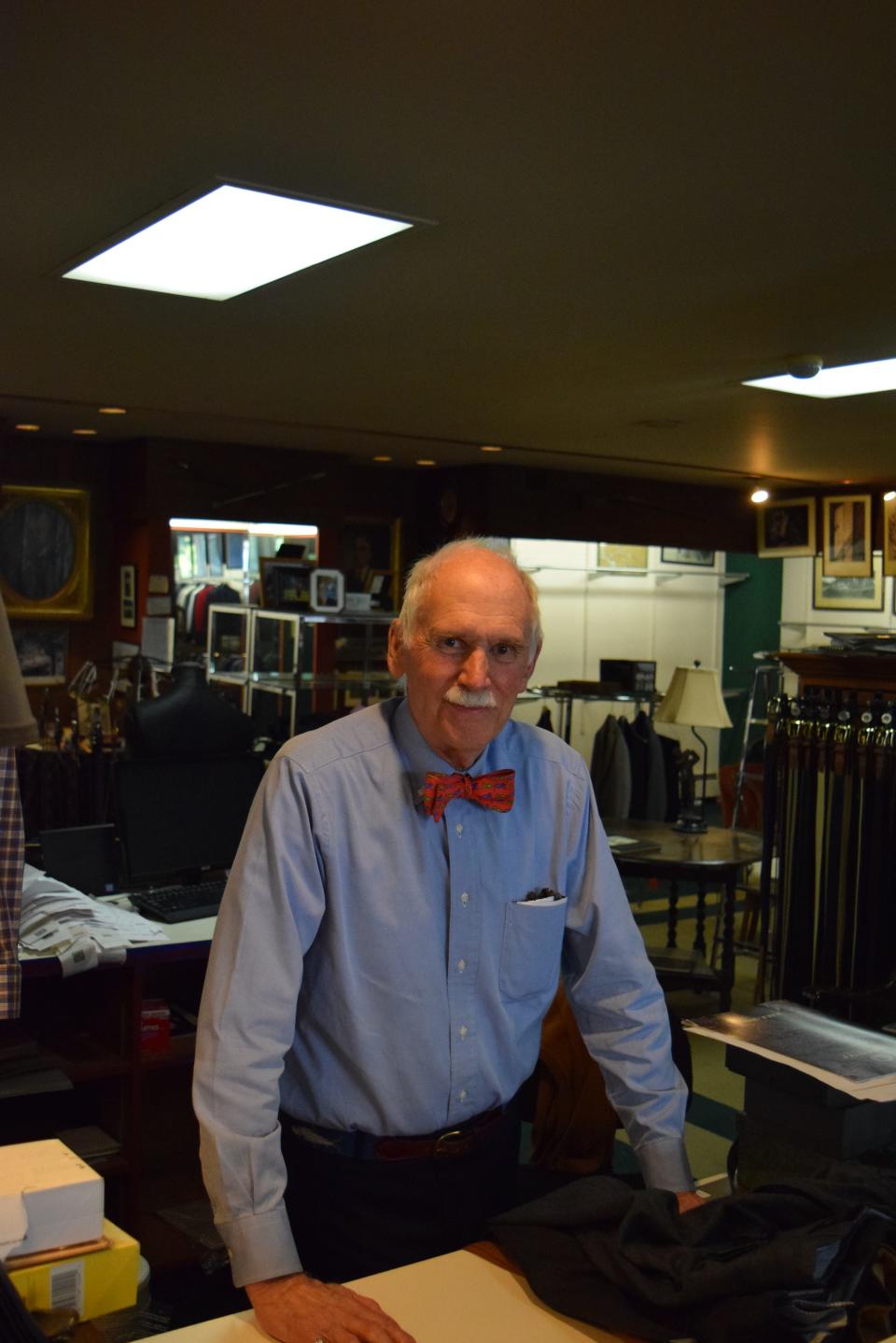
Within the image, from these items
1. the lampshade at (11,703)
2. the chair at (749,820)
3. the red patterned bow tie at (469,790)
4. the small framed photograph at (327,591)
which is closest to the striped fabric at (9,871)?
the lampshade at (11,703)

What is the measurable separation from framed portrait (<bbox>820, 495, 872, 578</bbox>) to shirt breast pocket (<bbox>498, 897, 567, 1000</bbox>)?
6.72 meters

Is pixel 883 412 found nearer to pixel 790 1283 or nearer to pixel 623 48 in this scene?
pixel 623 48

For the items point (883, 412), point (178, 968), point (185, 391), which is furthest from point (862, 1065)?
point (185, 391)

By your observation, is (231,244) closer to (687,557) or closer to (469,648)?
(469,648)

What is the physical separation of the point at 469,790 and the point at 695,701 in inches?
227

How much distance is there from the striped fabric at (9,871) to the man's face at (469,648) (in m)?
1.13

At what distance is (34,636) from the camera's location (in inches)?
340

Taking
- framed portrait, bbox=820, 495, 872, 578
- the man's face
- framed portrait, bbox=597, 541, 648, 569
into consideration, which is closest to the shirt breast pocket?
the man's face

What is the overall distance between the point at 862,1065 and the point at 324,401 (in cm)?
497

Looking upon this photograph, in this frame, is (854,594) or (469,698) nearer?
→ (469,698)

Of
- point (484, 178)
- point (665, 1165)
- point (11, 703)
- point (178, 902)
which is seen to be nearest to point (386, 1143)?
point (665, 1165)

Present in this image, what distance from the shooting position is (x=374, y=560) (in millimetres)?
10102

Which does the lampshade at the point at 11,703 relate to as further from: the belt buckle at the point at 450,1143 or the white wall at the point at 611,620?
the white wall at the point at 611,620

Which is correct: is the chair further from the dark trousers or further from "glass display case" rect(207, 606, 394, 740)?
the dark trousers
